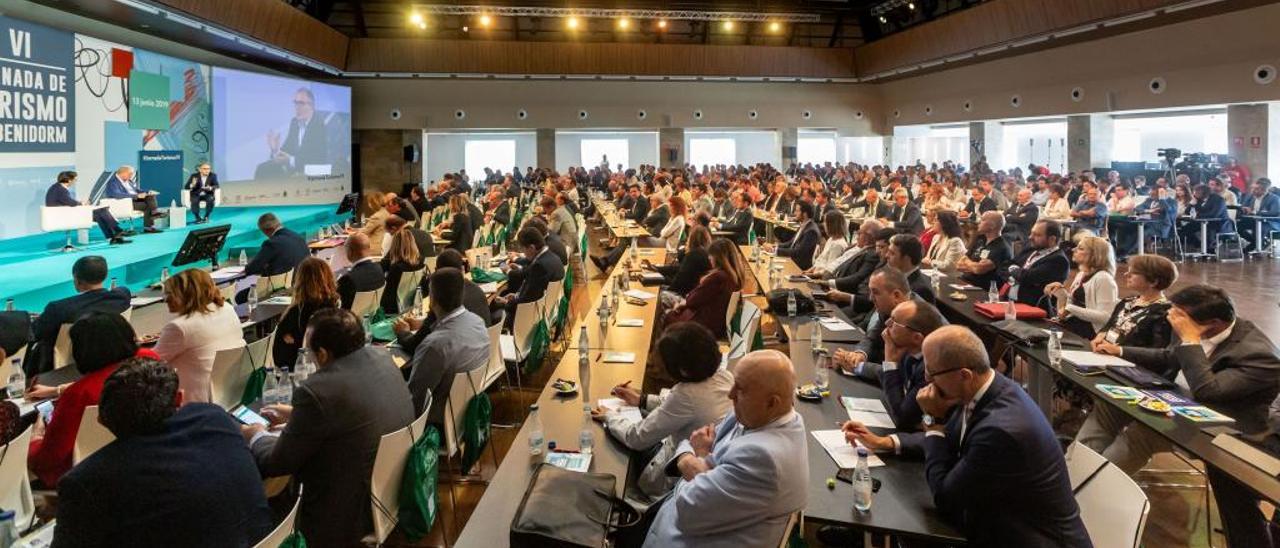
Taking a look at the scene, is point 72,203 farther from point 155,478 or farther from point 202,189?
point 155,478

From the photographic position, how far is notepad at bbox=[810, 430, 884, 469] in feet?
10.1

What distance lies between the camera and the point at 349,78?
73.8ft

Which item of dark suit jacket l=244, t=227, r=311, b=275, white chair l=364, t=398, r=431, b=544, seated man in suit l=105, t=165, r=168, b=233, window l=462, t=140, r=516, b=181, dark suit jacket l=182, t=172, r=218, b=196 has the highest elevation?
window l=462, t=140, r=516, b=181

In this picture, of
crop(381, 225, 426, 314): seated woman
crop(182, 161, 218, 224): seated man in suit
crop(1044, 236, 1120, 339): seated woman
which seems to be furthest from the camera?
crop(182, 161, 218, 224): seated man in suit

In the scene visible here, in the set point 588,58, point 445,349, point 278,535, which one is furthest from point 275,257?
point 588,58

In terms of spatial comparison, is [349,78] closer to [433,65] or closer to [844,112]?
[433,65]

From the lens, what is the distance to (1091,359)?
444cm

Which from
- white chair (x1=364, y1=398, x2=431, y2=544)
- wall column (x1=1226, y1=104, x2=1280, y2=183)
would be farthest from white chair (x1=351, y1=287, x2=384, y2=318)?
wall column (x1=1226, y1=104, x2=1280, y2=183)

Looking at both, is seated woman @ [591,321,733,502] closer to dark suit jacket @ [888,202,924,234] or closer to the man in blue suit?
dark suit jacket @ [888,202,924,234]

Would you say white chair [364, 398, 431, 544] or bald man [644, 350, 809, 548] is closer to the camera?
bald man [644, 350, 809, 548]

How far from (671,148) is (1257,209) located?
576 inches

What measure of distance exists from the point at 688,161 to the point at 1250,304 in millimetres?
19476

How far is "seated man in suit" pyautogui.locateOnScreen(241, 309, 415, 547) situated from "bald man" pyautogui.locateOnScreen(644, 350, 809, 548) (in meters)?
1.31

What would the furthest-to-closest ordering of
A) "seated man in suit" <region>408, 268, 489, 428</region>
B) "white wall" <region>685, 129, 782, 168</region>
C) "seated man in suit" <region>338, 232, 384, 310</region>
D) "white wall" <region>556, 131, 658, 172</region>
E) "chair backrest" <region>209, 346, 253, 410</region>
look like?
"white wall" <region>685, 129, 782, 168</region>, "white wall" <region>556, 131, 658, 172</region>, "seated man in suit" <region>338, 232, 384, 310</region>, "chair backrest" <region>209, 346, 253, 410</region>, "seated man in suit" <region>408, 268, 489, 428</region>
